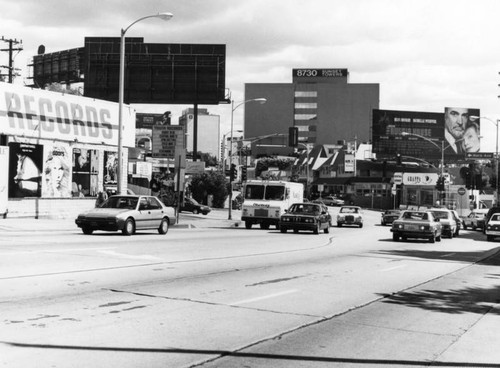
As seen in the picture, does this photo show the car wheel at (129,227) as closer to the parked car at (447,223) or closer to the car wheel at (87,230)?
the car wheel at (87,230)

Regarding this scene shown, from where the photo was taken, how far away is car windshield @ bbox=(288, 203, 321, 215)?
3359cm

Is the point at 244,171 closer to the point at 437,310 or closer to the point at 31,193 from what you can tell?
the point at 31,193

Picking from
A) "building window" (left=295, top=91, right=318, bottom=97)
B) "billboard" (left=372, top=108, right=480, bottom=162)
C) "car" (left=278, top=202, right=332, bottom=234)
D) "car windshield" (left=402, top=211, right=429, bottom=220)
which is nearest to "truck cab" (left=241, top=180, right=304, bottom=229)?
"car" (left=278, top=202, right=332, bottom=234)

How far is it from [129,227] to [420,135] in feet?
357

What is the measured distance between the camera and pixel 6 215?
1205 inches

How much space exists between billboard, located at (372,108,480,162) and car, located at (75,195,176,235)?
3933 inches

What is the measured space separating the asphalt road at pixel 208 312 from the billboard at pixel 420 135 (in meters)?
109

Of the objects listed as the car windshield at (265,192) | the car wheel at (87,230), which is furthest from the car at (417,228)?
the car wheel at (87,230)

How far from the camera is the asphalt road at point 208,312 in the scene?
22.2 feet

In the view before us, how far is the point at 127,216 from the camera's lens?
961 inches

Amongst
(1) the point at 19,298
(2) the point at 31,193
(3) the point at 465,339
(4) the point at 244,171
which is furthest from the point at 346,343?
(4) the point at 244,171

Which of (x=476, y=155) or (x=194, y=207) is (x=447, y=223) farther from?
(x=476, y=155)

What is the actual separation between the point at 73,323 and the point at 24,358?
1.70 m

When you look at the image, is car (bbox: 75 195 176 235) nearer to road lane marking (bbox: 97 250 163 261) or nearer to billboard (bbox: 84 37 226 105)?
road lane marking (bbox: 97 250 163 261)
